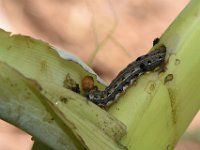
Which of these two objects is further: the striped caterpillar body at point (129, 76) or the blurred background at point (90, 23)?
the blurred background at point (90, 23)

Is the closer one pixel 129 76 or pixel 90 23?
pixel 129 76

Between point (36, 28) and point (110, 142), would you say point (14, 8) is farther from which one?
point (110, 142)

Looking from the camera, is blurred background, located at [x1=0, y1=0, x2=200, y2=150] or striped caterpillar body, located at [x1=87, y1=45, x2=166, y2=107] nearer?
striped caterpillar body, located at [x1=87, y1=45, x2=166, y2=107]

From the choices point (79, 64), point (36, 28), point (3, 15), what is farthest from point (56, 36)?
point (79, 64)
